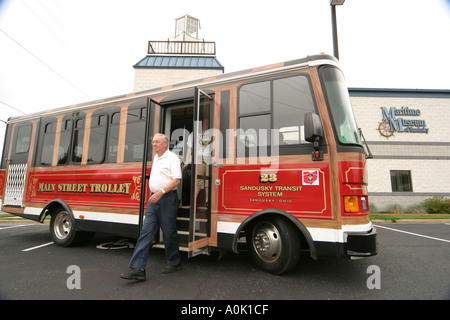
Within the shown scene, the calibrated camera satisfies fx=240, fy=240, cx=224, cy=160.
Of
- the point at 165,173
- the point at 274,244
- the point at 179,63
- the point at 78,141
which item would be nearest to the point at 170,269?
the point at 165,173

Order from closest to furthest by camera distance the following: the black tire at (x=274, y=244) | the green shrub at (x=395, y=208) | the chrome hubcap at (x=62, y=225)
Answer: the black tire at (x=274, y=244), the chrome hubcap at (x=62, y=225), the green shrub at (x=395, y=208)

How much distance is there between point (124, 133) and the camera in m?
4.65

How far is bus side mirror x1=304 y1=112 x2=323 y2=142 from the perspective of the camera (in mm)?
2977

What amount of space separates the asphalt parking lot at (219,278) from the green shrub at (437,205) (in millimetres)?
8603

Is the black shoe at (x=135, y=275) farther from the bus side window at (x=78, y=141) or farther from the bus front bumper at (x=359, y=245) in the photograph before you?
the bus side window at (x=78, y=141)

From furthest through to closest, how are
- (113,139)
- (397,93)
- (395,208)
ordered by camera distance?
(397,93)
(395,208)
(113,139)

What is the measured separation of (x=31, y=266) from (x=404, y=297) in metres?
5.18

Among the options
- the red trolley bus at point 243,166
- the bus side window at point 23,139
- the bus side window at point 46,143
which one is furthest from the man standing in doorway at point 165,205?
the bus side window at point 23,139

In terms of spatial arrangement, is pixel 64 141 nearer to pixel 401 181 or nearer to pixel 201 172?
pixel 201 172

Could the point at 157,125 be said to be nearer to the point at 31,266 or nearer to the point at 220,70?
the point at 31,266

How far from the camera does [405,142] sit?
1288 centimetres

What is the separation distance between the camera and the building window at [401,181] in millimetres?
12617

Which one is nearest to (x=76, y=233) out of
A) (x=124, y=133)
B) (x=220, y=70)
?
(x=124, y=133)

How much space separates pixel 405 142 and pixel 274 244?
13369 millimetres
